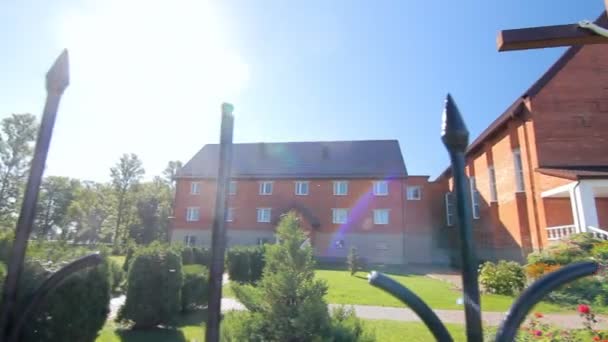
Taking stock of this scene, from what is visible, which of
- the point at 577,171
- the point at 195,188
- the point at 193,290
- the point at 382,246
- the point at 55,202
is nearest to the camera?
the point at 193,290

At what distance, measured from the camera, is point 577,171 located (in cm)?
1420

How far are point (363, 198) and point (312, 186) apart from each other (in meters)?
4.73

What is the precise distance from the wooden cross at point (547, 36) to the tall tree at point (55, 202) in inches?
2456

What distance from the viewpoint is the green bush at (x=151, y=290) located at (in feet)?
24.6

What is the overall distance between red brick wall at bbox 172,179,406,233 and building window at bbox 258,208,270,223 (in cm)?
34

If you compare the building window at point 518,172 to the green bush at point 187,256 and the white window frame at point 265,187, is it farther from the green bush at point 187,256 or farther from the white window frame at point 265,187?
the white window frame at point 265,187

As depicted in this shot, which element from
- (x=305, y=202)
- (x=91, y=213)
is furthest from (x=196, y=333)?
(x=91, y=213)

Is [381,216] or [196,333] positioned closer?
[196,333]

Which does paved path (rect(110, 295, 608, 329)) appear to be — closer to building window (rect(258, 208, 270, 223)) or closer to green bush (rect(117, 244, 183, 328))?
green bush (rect(117, 244, 183, 328))

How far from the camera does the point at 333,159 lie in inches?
1251

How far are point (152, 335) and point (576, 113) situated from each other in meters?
20.6

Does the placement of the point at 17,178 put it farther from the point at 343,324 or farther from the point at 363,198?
the point at 343,324

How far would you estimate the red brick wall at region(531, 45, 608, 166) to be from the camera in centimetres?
1598

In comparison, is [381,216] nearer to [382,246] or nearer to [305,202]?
[382,246]
